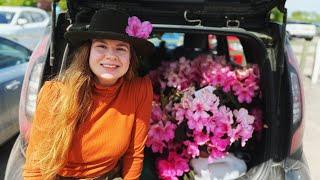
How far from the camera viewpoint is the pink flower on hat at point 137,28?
2.34 meters

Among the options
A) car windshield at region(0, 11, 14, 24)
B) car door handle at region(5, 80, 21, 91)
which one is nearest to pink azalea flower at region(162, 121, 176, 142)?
car door handle at region(5, 80, 21, 91)

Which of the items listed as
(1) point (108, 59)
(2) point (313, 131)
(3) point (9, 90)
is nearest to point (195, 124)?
(1) point (108, 59)

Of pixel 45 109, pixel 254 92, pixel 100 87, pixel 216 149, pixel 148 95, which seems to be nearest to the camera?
pixel 45 109

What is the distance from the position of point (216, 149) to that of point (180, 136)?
265mm

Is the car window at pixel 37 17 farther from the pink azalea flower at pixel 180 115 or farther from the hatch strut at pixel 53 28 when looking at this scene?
the hatch strut at pixel 53 28

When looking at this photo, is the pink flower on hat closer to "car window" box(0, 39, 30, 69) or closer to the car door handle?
the car door handle

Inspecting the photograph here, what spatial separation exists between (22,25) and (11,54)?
734 cm

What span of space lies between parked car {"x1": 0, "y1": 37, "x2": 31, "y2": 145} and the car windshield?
308 inches

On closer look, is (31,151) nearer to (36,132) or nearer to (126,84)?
(36,132)

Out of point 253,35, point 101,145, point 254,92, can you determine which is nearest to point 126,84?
point 101,145

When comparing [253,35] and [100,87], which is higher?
[253,35]

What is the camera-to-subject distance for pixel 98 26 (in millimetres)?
2271

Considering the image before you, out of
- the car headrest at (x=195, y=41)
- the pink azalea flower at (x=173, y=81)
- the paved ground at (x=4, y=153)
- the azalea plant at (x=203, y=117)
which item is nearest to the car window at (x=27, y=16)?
the paved ground at (x=4, y=153)

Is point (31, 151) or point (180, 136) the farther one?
point (180, 136)
